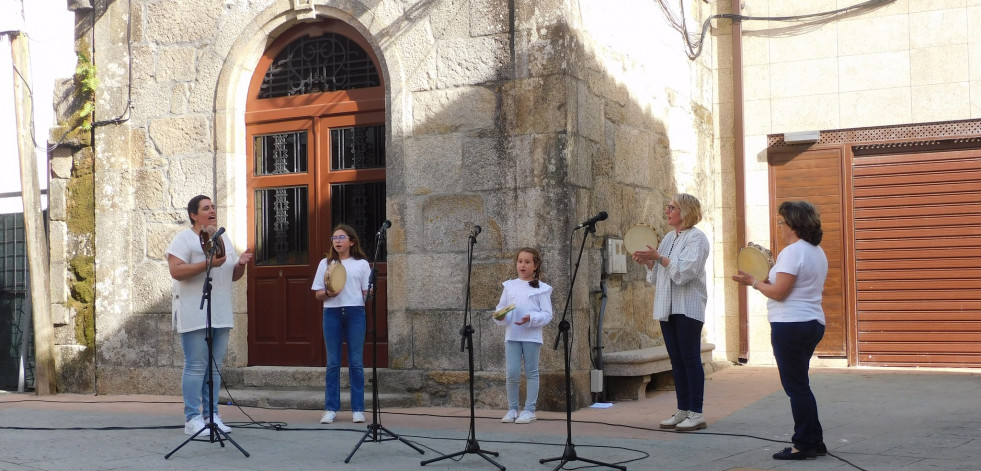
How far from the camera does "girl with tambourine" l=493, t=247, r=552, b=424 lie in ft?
24.3

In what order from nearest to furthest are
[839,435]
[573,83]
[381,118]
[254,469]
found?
1. [254,469]
2. [839,435]
3. [573,83]
4. [381,118]

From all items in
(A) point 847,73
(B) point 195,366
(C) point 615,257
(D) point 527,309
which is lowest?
(B) point 195,366

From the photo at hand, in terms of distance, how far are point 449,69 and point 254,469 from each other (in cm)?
408

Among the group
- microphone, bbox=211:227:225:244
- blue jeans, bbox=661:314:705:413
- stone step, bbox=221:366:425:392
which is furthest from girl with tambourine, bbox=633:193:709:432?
microphone, bbox=211:227:225:244

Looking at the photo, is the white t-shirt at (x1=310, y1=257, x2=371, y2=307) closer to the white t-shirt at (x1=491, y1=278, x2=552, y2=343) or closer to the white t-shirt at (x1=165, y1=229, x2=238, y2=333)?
the white t-shirt at (x1=165, y1=229, x2=238, y2=333)

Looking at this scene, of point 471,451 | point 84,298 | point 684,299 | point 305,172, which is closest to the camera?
point 471,451

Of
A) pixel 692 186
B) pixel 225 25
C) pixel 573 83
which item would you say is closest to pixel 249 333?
pixel 225 25

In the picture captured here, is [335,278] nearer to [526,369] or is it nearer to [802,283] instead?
[526,369]

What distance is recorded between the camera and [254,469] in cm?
565

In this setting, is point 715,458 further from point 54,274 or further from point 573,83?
point 54,274

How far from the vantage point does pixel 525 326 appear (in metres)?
7.41

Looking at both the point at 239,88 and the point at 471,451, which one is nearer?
the point at 471,451

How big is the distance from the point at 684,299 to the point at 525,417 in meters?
1.56

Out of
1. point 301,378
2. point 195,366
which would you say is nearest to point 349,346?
point 195,366
